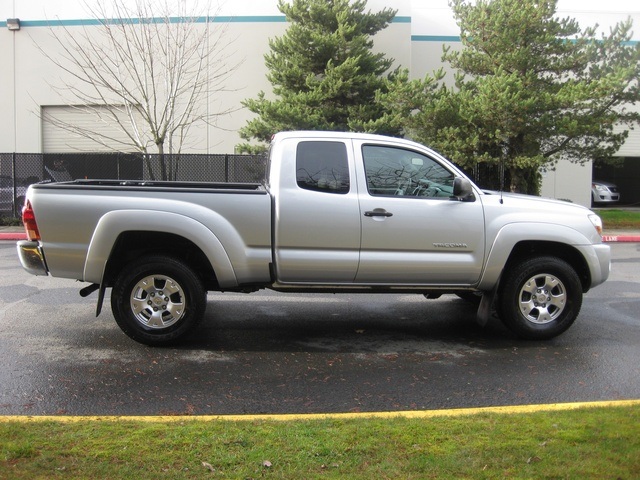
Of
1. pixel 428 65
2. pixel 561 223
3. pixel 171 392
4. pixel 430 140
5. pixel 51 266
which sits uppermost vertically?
pixel 428 65

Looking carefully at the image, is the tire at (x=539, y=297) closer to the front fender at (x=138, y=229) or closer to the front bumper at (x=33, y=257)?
the front fender at (x=138, y=229)

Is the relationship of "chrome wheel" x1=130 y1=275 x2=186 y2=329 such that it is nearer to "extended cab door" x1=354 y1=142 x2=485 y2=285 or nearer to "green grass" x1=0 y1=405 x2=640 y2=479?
"extended cab door" x1=354 y1=142 x2=485 y2=285

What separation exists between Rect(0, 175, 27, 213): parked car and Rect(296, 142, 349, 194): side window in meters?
16.4

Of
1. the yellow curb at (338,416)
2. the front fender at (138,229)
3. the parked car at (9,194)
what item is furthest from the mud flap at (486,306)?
the parked car at (9,194)

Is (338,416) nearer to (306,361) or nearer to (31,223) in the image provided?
(306,361)

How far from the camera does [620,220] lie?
2152 centimetres

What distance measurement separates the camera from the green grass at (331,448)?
3.53m

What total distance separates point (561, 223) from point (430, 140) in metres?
12.8

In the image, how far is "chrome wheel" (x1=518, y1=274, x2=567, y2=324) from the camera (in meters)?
6.81

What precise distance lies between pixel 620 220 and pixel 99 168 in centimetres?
1648

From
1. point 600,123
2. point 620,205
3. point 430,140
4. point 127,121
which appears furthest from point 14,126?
point 620,205

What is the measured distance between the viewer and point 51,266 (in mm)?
6297

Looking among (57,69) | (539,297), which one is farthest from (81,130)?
(539,297)

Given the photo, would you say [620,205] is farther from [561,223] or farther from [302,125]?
[561,223]
